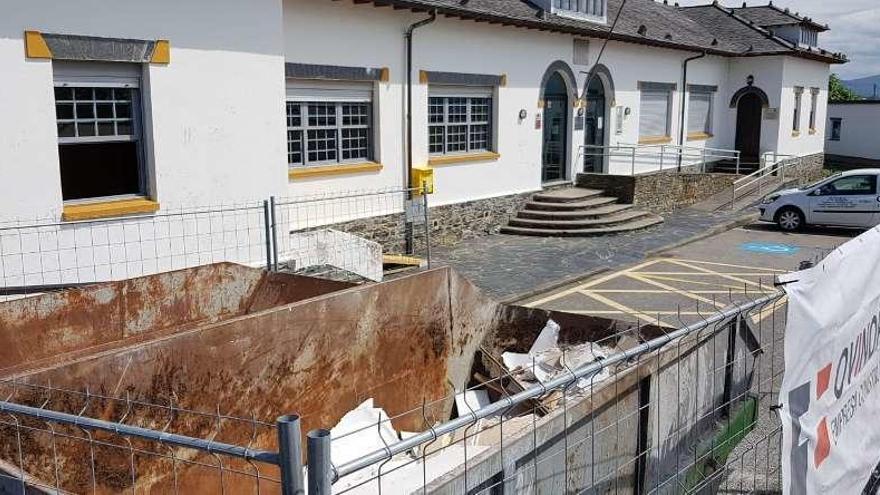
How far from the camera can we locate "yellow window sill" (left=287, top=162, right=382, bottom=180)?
13.4m

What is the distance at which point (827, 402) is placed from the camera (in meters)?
3.82

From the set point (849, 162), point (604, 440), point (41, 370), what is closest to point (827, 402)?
point (604, 440)

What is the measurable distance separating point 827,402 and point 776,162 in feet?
87.8

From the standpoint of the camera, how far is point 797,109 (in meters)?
30.4

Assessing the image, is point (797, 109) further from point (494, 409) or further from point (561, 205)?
point (494, 409)

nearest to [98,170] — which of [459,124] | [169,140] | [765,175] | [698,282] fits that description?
[169,140]

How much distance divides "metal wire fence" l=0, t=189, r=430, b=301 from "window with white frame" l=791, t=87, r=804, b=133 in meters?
21.5

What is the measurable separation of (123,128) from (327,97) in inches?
178

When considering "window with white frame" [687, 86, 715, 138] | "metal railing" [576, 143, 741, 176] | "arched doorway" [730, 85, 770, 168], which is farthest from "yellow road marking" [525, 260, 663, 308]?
"arched doorway" [730, 85, 770, 168]

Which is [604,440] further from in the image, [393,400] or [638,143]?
[638,143]

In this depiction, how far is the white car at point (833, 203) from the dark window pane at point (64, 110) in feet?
52.0

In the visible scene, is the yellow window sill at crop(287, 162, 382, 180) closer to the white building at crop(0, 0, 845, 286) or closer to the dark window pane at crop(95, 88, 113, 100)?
the white building at crop(0, 0, 845, 286)

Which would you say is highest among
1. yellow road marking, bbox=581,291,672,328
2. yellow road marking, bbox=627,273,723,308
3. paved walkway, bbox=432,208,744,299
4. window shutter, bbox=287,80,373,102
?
window shutter, bbox=287,80,373,102

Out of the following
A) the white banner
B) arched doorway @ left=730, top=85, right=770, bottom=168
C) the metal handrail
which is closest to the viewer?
the metal handrail
